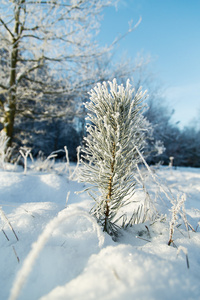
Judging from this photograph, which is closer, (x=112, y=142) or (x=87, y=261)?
(x=87, y=261)

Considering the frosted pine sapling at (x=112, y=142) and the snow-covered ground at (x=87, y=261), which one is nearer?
the snow-covered ground at (x=87, y=261)

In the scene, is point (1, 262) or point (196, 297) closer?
point (196, 297)

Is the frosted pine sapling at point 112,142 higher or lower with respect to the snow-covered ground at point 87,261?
higher

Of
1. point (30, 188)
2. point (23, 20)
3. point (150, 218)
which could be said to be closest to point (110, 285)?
point (150, 218)

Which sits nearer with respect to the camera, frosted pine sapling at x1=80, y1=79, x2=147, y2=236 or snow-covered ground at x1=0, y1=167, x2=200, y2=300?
snow-covered ground at x1=0, y1=167, x2=200, y2=300

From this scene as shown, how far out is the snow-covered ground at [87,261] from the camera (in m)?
0.43

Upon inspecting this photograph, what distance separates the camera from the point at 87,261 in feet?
2.08

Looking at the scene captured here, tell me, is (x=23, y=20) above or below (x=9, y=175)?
above

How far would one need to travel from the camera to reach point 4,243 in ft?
2.51

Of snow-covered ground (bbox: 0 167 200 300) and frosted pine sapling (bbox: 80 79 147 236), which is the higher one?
frosted pine sapling (bbox: 80 79 147 236)

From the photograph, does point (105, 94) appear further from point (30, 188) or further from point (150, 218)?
point (30, 188)

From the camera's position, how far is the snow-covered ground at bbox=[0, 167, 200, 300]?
0.43 metres

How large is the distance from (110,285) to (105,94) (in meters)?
0.78

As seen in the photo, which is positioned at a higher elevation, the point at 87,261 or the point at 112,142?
the point at 112,142
